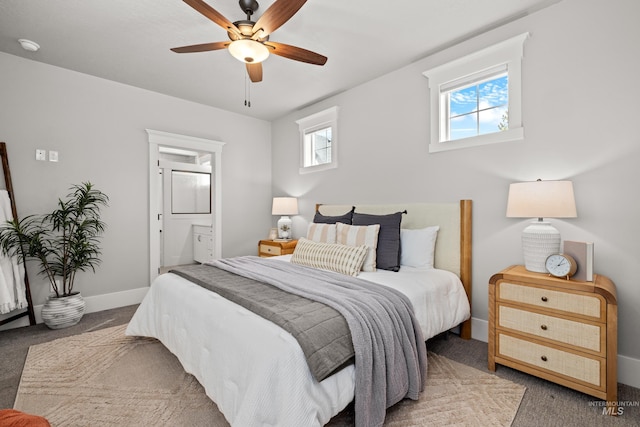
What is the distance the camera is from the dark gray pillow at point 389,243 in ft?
Result: 8.44

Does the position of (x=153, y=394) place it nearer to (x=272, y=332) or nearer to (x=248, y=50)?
(x=272, y=332)

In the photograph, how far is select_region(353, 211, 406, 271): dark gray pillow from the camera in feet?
8.44

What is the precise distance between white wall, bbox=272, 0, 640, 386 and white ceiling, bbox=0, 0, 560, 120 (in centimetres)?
28

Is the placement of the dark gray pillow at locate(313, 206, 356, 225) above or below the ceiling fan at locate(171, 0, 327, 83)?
below

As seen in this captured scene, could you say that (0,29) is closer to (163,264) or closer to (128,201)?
Answer: (128,201)

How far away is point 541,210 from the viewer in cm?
192

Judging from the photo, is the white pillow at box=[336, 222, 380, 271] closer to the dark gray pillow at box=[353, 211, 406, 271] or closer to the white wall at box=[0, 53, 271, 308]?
the dark gray pillow at box=[353, 211, 406, 271]

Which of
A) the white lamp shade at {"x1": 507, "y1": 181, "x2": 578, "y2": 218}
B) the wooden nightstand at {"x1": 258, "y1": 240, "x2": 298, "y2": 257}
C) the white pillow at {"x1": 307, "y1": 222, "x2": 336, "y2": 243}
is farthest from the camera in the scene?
the wooden nightstand at {"x1": 258, "y1": 240, "x2": 298, "y2": 257}

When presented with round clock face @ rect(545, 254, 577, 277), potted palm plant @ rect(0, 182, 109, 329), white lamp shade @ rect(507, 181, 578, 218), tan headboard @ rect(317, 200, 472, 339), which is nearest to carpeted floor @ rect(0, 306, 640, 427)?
potted palm plant @ rect(0, 182, 109, 329)

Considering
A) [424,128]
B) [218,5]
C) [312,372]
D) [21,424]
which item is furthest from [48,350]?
[424,128]

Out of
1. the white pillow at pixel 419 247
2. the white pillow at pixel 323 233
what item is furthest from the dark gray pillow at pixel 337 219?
the white pillow at pixel 419 247

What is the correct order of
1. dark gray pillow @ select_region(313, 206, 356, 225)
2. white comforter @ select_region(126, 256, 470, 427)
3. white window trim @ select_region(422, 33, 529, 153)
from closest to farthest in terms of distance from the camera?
white comforter @ select_region(126, 256, 470, 427) → white window trim @ select_region(422, 33, 529, 153) → dark gray pillow @ select_region(313, 206, 356, 225)

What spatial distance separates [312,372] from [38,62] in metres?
4.06

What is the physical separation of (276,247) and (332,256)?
1.61m
